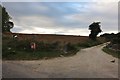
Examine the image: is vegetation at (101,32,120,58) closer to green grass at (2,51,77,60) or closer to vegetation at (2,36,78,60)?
vegetation at (2,36,78,60)

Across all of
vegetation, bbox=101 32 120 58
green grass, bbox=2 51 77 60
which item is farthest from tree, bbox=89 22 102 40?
green grass, bbox=2 51 77 60

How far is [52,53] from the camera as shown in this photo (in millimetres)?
32594

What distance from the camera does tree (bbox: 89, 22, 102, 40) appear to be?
6494cm

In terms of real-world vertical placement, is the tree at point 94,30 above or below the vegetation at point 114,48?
above

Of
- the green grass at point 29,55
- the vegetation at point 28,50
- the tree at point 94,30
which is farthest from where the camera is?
the tree at point 94,30

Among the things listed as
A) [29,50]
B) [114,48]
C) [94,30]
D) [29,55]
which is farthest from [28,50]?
[94,30]

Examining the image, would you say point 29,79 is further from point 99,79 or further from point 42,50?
point 42,50

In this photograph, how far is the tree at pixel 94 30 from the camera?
64.9 metres

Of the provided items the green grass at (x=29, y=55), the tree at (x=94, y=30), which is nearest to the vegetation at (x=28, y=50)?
the green grass at (x=29, y=55)

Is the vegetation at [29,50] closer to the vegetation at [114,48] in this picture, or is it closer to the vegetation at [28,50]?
the vegetation at [28,50]

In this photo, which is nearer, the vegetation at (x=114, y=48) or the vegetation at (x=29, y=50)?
the vegetation at (x=29, y=50)

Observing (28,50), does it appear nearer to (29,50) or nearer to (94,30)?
(29,50)

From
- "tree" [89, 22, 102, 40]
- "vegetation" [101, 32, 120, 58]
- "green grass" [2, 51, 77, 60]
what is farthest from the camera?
"tree" [89, 22, 102, 40]

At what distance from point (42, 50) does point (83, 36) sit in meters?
36.4
